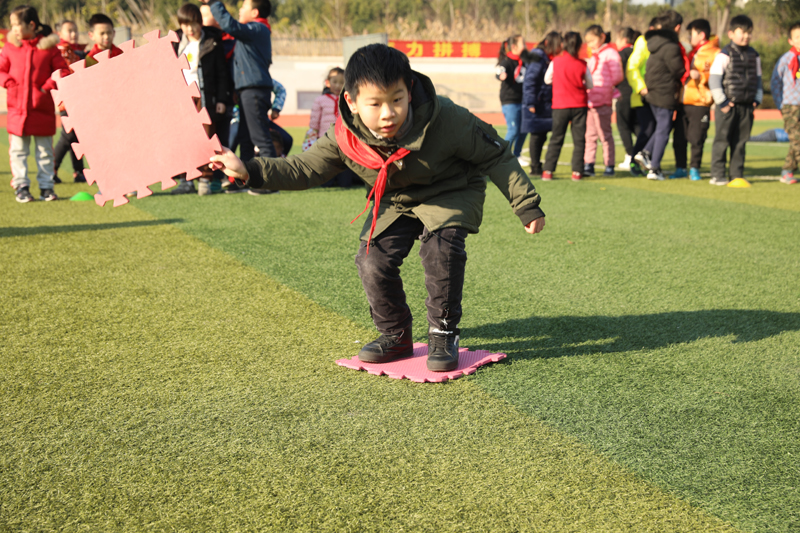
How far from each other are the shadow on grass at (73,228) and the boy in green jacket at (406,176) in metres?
3.67

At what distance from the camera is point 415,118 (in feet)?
9.25

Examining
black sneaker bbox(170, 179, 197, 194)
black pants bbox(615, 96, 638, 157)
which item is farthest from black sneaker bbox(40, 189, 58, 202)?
black pants bbox(615, 96, 638, 157)

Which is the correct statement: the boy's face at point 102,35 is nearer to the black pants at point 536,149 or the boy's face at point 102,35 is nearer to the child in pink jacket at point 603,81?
the black pants at point 536,149

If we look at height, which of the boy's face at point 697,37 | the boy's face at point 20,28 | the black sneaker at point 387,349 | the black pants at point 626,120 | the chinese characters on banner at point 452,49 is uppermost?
the chinese characters on banner at point 452,49

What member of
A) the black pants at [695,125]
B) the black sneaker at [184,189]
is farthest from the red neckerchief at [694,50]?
the black sneaker at [184,189]

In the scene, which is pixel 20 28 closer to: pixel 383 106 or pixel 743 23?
Result: pixel 383 106

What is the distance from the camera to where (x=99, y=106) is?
9.22 feet

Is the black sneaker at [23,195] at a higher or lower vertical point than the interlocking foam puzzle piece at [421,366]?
higher

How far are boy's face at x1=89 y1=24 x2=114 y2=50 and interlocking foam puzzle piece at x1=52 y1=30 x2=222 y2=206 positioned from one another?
15.2ft

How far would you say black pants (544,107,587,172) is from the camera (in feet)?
30.5

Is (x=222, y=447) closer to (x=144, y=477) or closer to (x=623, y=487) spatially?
(x=144, y=477)

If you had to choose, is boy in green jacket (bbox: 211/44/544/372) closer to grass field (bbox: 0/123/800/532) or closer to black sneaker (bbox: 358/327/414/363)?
black sneaker (bbox: 358/327/414/363)

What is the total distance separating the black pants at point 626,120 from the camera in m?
10.0

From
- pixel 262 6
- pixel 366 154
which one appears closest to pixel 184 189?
pixel 262 6
